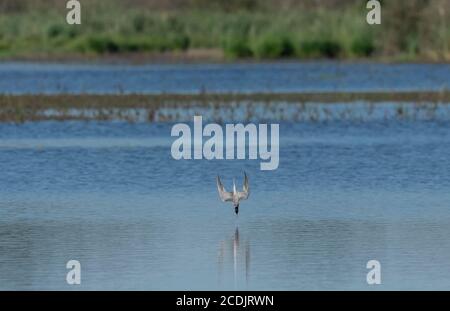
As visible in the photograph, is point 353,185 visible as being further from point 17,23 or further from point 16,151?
point 17,23

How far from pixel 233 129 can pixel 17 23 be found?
30.5 metres

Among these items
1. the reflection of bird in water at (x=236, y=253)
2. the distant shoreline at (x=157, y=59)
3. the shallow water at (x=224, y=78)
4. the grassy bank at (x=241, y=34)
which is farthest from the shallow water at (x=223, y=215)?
the distant shoreline at (x=157, y=59)

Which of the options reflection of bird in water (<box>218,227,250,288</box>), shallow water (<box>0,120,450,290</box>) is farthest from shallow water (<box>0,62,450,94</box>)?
reflection of bird in water (<box>218,227,250,288</box>)

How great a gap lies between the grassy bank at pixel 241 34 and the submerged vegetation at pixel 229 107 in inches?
566

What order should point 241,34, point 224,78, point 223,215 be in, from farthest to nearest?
point 241,34 → point 224,78 → point 223,215

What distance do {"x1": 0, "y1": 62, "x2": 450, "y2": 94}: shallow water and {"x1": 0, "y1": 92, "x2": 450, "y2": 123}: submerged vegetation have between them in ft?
4.45

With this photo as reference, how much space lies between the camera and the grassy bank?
48.3 meters

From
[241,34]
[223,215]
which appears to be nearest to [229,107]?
[223,215]

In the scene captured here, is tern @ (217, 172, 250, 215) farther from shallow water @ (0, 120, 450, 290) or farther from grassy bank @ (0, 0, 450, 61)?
A: grassy bank @ (0, 0, 450, 61)

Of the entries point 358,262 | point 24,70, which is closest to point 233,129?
point 358,262

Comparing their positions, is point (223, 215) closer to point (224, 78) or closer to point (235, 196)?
point (235, 196)

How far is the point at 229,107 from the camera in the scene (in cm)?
3081

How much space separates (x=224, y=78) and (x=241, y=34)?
11692 millimetres
